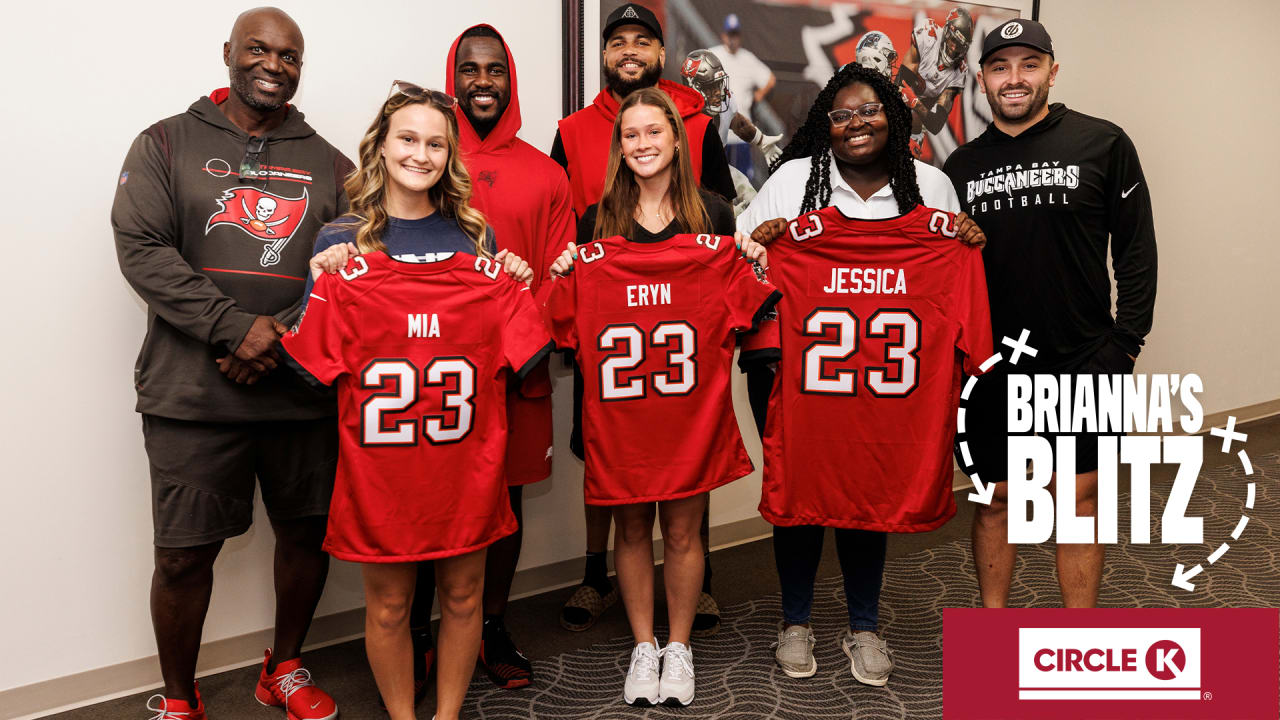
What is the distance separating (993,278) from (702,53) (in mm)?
1567

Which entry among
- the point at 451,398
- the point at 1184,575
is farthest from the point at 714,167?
the point at 1184,575

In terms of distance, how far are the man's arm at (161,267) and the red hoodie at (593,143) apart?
3.52 feet

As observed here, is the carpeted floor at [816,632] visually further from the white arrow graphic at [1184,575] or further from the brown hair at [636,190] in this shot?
the brown hair at [636,190]

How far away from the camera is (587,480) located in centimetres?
223

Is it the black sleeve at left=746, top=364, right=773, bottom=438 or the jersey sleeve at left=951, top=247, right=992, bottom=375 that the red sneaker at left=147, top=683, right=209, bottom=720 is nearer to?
the black sleeve at left=746, top=364, right=773, bottom=438

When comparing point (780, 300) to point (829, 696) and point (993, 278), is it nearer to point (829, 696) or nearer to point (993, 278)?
point (993, 278)

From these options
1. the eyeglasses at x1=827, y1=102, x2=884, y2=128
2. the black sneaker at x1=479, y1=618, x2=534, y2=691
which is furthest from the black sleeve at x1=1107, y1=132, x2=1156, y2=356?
the black sneaker at x1=479, y1=618, x2=534, y2=691

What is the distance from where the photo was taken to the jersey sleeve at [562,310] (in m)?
2.16

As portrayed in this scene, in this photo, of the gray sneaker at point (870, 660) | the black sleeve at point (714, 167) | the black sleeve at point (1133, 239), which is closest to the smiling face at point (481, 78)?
the black sleeve at point (714, 167)

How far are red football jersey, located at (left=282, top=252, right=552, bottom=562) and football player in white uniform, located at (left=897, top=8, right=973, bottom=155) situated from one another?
2822mm

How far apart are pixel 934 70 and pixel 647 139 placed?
2.50 m

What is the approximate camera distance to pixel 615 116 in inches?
105

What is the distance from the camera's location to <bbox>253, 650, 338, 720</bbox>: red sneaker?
2238mm

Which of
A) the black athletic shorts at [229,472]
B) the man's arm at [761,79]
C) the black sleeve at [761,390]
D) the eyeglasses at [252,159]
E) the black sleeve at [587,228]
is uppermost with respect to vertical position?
the man's arm at [761,79]
